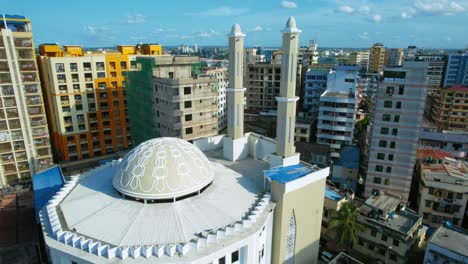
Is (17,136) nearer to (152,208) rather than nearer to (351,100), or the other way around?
(152,208)

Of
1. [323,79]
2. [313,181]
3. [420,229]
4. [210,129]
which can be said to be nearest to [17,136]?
[210,129]

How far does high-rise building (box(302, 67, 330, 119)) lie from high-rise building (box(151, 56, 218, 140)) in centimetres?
3637

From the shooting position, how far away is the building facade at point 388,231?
31703 millimetres

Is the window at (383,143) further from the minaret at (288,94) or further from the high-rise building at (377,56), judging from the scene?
the high-rise building at (377,56)

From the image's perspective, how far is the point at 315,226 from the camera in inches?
1012

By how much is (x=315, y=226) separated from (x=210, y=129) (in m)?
29.4

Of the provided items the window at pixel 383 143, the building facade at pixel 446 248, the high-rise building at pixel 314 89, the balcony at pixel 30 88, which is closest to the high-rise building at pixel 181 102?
the balcony at pixel 30 88

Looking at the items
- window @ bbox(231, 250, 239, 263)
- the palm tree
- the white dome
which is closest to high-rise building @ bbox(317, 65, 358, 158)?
the palm tree

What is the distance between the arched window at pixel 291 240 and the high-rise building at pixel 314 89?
55373 millimetres

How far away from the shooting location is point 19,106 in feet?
155

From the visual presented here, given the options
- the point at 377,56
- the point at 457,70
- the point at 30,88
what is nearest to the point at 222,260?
the point at 30,88

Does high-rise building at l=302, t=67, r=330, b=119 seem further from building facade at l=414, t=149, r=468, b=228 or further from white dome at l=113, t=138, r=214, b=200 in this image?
white dome at l=113, t=138, r=214, b=200

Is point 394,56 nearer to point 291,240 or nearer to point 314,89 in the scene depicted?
point 314,89

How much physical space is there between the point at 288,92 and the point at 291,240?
12516 millimetres
